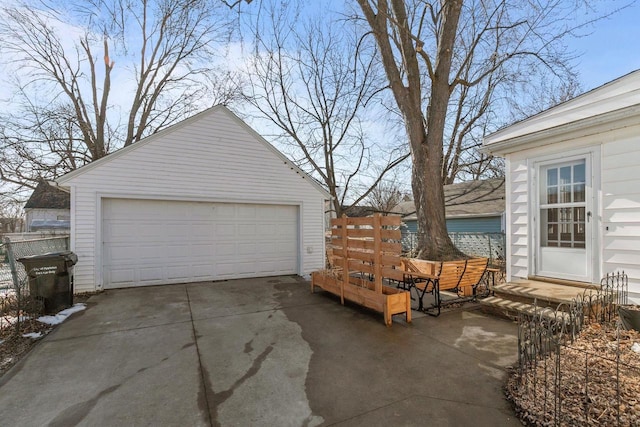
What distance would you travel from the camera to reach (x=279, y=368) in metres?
3.34

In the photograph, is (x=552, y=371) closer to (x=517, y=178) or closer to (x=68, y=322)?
(x=517, y=178)

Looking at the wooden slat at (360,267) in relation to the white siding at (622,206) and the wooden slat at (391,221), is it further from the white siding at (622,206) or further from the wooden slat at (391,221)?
the white siding at (622,206)

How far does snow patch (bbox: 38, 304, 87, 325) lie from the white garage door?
1585 millimetres

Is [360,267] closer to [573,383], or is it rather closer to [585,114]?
[573,383]

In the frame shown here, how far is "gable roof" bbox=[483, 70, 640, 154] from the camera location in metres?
4.25

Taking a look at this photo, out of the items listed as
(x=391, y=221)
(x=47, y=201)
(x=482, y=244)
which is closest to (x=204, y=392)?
(x=391, y=221)

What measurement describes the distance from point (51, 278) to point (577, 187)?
8.94m

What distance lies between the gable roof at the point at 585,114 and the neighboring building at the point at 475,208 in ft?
30.9

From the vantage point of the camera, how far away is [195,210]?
8141 mm

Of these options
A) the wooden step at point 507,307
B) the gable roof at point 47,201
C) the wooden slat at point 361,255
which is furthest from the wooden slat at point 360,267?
the gable roof at point 47,201

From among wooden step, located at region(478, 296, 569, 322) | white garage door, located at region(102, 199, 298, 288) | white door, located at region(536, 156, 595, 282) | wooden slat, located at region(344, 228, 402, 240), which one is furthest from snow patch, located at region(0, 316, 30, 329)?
white door, located at region(536, 156, 595, 282)

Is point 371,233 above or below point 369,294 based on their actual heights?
above

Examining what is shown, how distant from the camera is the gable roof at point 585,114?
4.25m

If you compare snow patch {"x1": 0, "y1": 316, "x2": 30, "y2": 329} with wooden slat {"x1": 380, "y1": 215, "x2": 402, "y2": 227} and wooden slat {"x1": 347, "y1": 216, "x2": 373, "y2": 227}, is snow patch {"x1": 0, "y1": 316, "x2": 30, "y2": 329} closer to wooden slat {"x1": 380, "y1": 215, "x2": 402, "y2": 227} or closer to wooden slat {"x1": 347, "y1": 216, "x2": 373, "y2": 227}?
wooden slat {"x1": 347, "y1": 216, "x2": 373, "y2": 227}
